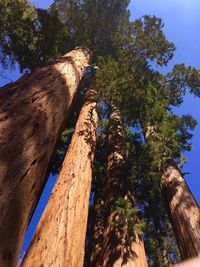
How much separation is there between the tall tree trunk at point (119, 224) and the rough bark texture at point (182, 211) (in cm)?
78

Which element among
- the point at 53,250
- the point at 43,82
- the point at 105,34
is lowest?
the point at 53,250

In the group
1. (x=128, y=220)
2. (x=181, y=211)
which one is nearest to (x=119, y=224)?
(x=128, y=220)

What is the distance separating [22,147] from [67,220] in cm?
175

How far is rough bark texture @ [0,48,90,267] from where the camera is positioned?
240 cm

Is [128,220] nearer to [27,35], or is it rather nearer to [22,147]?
[22,147]

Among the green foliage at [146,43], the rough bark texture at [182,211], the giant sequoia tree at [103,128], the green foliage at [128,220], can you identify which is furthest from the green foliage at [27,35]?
the green foliage at [128,220]

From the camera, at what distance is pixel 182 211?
5.88m

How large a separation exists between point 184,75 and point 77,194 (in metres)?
8.89

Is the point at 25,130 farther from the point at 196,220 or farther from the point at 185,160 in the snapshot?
the point at 185,160

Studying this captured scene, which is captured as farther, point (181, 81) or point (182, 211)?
point (181, 81)

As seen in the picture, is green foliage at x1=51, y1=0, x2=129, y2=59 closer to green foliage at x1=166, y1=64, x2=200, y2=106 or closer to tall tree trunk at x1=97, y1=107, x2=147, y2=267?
green foliage at x1=166, y1=64, x2=200, y2=106

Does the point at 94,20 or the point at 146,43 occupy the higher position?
the point at 94,20

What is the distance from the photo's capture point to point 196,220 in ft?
18.1

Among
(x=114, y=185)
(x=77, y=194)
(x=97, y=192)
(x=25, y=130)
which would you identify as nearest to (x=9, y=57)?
(x=97, y=192)
